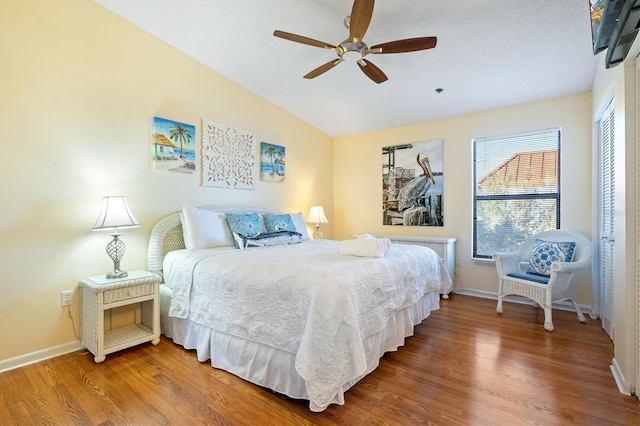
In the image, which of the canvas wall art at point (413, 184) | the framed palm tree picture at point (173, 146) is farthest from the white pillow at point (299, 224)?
the canvas wall art at point (413, 184)

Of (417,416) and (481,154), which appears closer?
(417,416)

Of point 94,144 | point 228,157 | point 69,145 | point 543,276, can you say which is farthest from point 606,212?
point 69,145

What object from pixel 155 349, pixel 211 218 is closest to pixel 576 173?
pixel 211 218

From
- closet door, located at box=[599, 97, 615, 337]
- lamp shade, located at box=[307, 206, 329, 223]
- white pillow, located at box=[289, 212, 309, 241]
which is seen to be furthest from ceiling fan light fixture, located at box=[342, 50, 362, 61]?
lamp shade, located at box=[307, 206, 329, 223]

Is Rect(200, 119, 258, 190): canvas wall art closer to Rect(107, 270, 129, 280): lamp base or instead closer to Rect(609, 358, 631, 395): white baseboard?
Rect(107, 270, 129, 280): lamp base

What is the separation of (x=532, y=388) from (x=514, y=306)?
2.02 m

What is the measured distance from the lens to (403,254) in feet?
9.00

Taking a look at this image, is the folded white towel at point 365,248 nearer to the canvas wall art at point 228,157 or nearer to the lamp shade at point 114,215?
the lamp shade at point 114,215

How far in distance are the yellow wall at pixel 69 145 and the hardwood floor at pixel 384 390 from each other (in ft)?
2.23

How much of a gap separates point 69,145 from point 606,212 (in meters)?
4.98

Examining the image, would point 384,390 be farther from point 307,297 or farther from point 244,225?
point 244,225

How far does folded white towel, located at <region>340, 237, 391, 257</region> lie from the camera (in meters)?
2.52

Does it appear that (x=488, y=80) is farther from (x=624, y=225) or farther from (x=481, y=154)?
(x=624, y=225)

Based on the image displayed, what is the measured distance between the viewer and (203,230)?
3.15 metres
